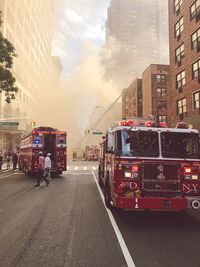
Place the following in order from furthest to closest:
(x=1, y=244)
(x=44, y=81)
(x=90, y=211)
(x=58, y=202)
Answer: (x=44, y=81) < (x=58, y=202) < (x=90, y=211) < (x=1, y=244)

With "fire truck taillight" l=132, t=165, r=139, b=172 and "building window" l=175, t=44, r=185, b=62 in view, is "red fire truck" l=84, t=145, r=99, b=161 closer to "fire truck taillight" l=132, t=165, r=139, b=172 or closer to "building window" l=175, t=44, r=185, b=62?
"building window" l=175, t=44, r=185, b=62

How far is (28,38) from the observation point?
8925 cm

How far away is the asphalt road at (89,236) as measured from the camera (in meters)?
5.90

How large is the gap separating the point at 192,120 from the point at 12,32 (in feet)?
178

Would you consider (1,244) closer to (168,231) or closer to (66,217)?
(66,217)

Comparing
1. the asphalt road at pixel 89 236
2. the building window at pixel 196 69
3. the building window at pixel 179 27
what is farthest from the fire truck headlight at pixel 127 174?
the building window at pixel 179 27

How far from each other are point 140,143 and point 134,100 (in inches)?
3151

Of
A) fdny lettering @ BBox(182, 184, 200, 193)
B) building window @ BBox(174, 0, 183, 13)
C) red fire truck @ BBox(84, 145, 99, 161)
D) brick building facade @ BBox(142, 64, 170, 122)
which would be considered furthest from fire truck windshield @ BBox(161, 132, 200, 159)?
brick building facade @ BBox(142, 64, 170, 122)

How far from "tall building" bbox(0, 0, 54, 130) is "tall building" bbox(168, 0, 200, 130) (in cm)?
3703

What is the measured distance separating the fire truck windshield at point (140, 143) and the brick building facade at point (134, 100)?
71.7 m

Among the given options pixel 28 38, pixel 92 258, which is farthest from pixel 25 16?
A: pixel 92 258

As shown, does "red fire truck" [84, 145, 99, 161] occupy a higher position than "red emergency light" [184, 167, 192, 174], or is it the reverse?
"red fire truck" [84, 145, 99, 161]

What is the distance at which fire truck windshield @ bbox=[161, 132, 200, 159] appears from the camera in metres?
8.81

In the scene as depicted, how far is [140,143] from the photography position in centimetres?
887
